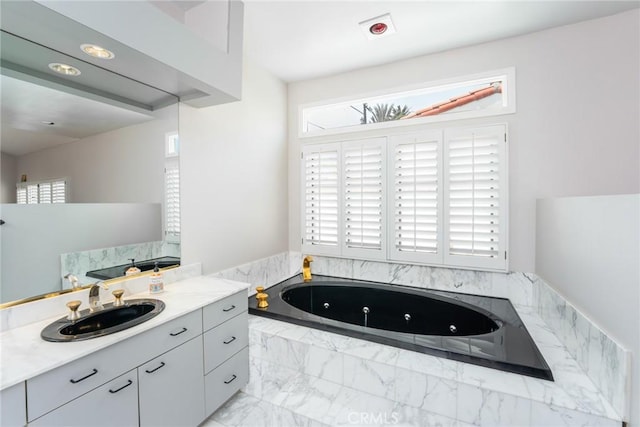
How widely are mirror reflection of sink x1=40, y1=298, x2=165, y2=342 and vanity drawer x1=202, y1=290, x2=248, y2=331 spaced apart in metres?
0.25

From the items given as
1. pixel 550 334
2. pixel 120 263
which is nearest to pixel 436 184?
pixel 550 334

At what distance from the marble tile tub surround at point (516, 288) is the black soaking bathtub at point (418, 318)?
0.11 m

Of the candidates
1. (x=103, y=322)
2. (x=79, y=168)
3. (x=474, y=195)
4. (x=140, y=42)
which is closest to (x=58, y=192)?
(x=79, y=168)

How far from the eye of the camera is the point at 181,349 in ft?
4.99

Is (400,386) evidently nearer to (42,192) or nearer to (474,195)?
(474,195)

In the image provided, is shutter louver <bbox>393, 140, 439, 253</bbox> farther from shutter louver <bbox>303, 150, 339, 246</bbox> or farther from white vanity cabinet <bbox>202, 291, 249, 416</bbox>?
white vanity cabinet <bbox>202, 291, 249, 416</bbox>

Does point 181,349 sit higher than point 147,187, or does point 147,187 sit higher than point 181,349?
point 147,187

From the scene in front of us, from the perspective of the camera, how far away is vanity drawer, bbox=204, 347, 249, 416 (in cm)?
168

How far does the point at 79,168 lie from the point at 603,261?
2789 mm

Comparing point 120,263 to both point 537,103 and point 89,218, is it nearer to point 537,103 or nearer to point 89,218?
point 89,218

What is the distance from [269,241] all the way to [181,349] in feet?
5.37

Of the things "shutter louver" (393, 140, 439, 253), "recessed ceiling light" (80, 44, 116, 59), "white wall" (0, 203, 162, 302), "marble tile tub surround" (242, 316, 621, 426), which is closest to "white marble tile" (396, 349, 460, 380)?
"marble tile tub surround" (242, 316, 621, 426)

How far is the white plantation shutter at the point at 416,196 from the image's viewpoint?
2.63m

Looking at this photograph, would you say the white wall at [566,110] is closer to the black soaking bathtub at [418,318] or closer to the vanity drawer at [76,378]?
the black soaking bathtub at [418,318]
